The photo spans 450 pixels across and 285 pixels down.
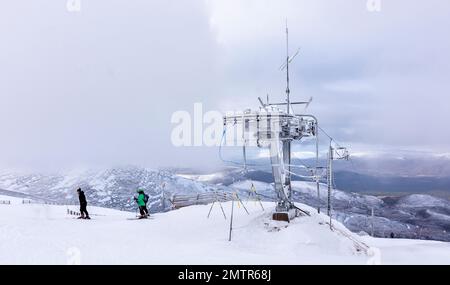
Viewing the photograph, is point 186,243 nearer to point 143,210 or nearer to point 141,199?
point 141,199

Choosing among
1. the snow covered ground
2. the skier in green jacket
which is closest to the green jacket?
the skier in green jacket

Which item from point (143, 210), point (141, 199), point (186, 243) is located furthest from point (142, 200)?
point (186, 243)

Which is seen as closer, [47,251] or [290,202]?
[47,251]

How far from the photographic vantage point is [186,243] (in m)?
21.9

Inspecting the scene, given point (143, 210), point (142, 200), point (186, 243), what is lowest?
point (186, 243)

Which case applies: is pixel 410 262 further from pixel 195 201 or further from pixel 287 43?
pixel 195 201

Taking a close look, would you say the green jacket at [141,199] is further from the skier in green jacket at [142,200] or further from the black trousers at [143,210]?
the black trousers at [143,210]

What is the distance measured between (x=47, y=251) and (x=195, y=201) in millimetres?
21282

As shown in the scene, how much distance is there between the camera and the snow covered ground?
18.0 metres

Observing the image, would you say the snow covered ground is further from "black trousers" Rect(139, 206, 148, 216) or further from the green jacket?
the green jacket

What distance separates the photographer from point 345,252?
2281 cm

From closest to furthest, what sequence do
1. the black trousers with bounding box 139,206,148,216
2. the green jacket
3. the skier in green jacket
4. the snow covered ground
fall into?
the snow covered ground
the skier in green jacket
the green jacket
the black trousers with bounding box 139,206,148,216

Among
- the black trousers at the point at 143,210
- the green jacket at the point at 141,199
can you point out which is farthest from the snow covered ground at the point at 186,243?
the green jacket at the point at 141,199

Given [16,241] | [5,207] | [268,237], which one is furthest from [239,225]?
[5,207]
